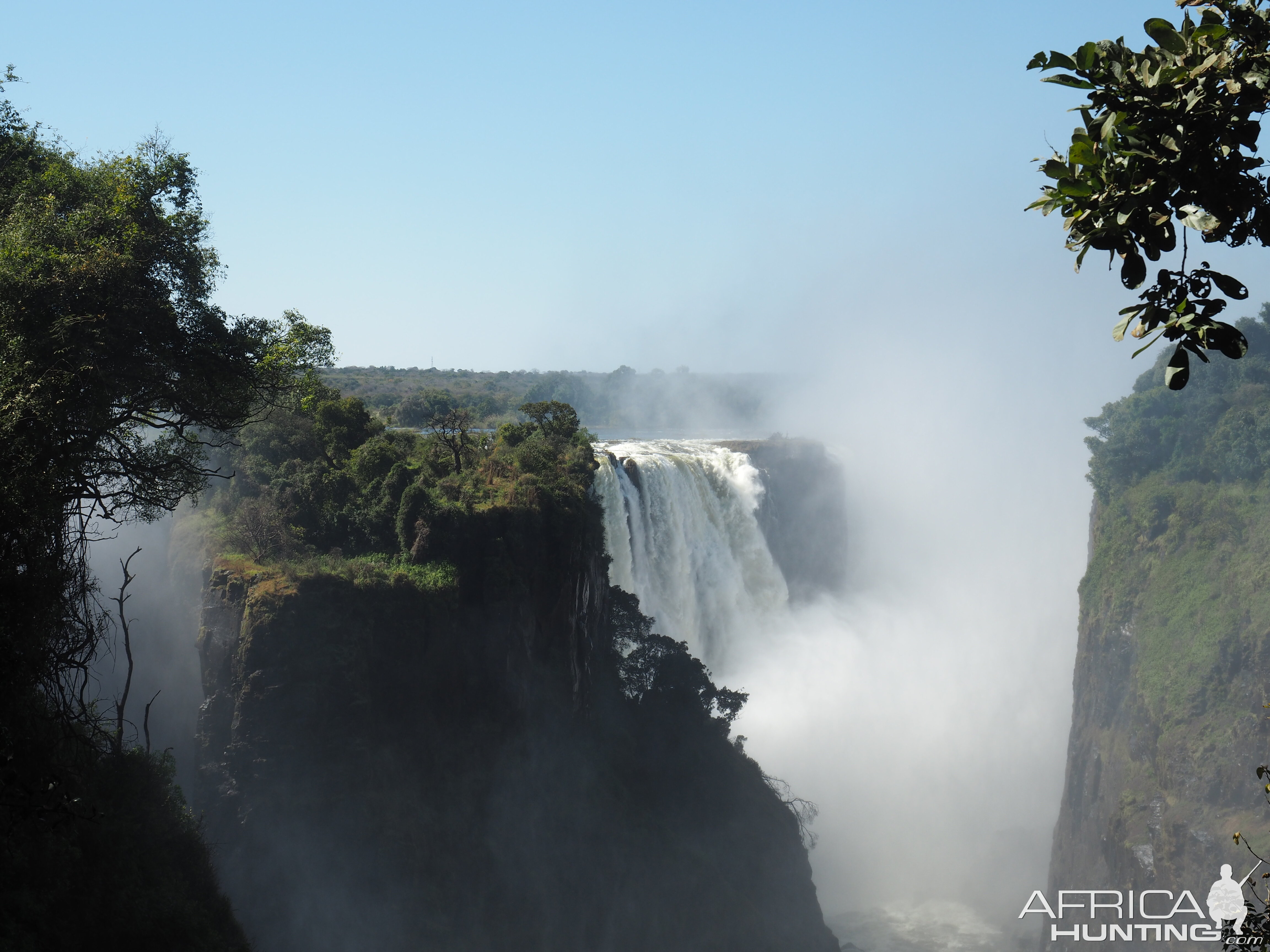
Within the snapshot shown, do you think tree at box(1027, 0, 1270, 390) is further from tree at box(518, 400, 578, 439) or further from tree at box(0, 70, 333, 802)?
tree at box(518, 400, 578, 439)

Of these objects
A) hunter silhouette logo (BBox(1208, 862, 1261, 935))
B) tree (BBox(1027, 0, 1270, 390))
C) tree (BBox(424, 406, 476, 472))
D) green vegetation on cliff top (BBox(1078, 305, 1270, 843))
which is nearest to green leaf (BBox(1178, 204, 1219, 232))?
tree (BBox(1027, 0, 1270, 390))

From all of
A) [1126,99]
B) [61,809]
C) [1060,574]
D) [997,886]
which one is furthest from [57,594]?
[1060,574]

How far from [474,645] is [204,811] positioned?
7.05m

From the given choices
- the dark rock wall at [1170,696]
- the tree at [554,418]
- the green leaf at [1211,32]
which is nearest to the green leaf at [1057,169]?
the green leaf at [1211,32]

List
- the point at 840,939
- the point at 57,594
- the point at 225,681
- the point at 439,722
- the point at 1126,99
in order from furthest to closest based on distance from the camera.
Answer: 1. the point at 840,939
2. the point at 439,722
3. the point at 225,681
4. the point at 57,594
5. the point at 1126,99

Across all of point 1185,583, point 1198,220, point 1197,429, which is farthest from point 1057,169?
point 1197,429

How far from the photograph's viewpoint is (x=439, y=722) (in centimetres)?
2097

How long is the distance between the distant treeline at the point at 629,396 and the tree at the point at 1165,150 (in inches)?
2663

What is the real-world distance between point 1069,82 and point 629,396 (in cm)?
8880

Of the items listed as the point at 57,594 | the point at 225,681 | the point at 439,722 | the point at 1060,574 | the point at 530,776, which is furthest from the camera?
the point at 1060,574

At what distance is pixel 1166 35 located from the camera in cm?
352

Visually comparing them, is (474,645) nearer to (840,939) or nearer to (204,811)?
(204,811)

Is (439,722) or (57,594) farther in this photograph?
(439,722)

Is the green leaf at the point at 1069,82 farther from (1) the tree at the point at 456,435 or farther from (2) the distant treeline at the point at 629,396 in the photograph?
(2) the distant treeline at the point at 629,396
